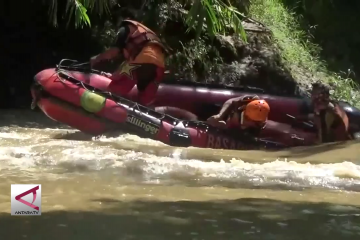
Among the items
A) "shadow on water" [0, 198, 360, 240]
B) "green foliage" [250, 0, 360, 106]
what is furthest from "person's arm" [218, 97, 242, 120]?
"green foliage" [250, 0, 360, 106]

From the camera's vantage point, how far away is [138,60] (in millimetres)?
7715

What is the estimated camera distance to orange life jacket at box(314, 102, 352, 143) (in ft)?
24.8

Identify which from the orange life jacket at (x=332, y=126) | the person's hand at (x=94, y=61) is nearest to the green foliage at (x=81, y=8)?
the person's hand at (x=94, y=61)

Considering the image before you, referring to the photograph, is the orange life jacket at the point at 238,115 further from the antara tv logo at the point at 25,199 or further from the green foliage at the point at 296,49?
the green foliage at the point at 296,49

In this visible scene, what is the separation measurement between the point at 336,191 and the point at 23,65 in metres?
7.99

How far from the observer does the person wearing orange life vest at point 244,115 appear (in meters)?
7.24

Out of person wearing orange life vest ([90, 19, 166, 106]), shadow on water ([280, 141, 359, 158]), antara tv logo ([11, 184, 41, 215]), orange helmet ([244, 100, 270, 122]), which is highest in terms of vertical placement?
person wearing orange life vest ([90, 19, 166, 106])

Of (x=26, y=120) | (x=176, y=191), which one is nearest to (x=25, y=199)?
(x=176, y=191)

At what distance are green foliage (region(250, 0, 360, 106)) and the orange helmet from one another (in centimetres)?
445

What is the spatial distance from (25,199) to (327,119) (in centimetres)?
477

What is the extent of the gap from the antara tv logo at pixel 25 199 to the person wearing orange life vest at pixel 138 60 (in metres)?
3.77

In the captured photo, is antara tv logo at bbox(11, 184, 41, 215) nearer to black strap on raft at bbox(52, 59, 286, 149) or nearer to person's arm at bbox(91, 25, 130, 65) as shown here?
black strap on raft at bbox(52, 59, 286, 149)

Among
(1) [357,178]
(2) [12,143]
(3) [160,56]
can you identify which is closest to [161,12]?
(3) [160,56]

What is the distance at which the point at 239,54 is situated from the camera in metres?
11.0
